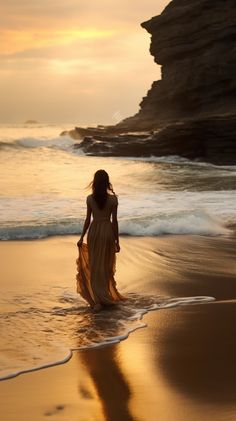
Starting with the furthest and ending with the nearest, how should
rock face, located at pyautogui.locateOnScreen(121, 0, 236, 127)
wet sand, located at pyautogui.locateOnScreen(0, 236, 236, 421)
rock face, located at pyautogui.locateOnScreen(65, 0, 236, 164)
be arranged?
rock face, located at pyautogui.locateOnScreen(121, 0, 236, 127) → rock face, located at pyautogui.locateOnScreen(65, 0, 236, 164) → wet sand, located at pyautogui.locateOnScreen(0, 236, 236, 421)

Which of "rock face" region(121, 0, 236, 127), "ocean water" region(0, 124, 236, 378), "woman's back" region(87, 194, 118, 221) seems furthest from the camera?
"rock face" region(121, 0, 236, 127)

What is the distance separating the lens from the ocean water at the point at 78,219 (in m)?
6.26

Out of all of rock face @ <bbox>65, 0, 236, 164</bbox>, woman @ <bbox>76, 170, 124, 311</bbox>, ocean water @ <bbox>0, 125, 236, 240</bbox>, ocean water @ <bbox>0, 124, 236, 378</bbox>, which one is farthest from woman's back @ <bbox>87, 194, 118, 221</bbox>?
rock face @ <bbox>65, 0, 236, 164</bbox>

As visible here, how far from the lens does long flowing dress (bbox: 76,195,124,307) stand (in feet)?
24.3

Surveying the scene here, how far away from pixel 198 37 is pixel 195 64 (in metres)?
1.83

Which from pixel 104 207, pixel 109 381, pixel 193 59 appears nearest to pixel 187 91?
pixel 193 59

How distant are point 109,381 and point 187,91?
38.2 metres

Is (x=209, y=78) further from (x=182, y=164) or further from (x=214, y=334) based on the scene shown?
(x=214, y=334)

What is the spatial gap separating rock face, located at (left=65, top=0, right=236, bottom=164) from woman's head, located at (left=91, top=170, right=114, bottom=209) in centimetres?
2846

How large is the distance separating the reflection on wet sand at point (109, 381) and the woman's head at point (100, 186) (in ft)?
6.14

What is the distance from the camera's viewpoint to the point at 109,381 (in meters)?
5.08

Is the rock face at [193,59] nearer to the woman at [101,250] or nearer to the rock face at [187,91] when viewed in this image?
the rock face at [187,91]

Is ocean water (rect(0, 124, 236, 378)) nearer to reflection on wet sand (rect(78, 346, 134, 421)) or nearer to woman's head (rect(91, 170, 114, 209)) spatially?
reflection on wet sand (rect(78, 346, 134, 421))

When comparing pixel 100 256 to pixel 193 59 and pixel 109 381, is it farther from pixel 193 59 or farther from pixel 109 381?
pixel 193 59
